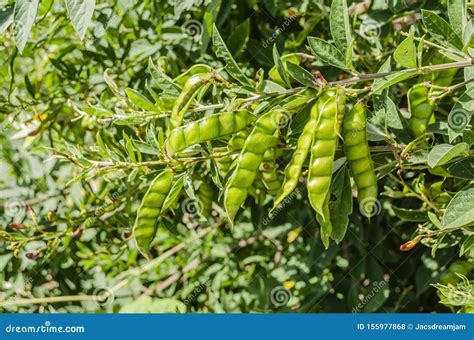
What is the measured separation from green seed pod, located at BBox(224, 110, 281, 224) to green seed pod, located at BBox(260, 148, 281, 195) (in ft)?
0.43

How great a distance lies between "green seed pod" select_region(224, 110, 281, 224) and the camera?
137 cm

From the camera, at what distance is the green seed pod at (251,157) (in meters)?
1.37

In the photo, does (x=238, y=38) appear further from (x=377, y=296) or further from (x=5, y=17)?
(x=377, y=296)

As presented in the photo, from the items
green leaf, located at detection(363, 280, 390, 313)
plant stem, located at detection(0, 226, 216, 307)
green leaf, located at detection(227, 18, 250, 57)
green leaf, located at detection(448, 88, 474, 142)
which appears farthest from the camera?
plant stem, located at detection(0, 226, 216, 307)

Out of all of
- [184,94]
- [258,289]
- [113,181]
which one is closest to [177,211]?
[113,181]

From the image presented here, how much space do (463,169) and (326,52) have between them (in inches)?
17.5

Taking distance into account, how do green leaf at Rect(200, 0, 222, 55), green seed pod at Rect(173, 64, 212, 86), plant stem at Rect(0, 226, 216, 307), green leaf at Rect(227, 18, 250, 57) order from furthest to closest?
plant stem at Rect(0, 226, 216, 307), green leaf at Rect(227, 18, 250, 57), green leaf at Rect(200, 0, 222, 55), green seed pod at Rect(173, 64, 212, 86)

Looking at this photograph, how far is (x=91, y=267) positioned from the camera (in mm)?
2754

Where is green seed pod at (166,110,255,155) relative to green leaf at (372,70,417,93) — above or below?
below

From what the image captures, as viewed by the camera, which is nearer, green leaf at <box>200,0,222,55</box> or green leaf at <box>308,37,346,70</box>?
green leaf at <box>308,37,346,70</box>

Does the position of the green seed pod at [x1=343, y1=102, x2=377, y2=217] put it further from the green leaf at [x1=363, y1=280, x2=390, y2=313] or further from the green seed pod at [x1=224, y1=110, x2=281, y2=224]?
the green leaf at [x1=363, y1=280, x2=390, y2=313]

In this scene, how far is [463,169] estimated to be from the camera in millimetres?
1540

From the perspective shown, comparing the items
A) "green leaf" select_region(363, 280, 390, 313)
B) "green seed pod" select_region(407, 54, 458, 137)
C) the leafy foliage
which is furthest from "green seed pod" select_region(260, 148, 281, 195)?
"green leaf" select_region(363, 280, 390, 313)

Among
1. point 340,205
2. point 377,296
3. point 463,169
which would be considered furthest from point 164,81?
point 377,296
